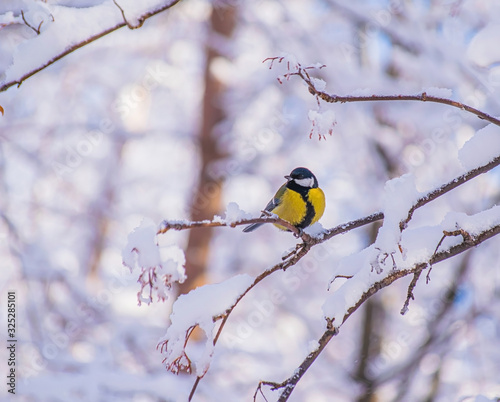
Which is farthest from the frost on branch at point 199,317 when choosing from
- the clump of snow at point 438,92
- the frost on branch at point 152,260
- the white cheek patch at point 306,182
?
the white cheek patch at point 306,182

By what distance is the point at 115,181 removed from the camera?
855 centimetres

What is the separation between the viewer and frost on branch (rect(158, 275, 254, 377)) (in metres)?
0.93

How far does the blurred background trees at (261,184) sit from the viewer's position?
326 centimetres

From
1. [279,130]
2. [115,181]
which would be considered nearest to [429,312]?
[279,130]

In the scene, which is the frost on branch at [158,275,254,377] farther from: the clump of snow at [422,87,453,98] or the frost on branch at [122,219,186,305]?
the clump of snow at [422,87,453,98]

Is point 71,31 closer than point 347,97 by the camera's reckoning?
No

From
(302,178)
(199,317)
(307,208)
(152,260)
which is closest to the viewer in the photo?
(152,260)

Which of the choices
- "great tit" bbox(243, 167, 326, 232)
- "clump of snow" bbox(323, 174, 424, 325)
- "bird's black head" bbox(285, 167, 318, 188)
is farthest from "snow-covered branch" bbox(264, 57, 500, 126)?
"bird's black head" bbox(285, 167, 318, 188)

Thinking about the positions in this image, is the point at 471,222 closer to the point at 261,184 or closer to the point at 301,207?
the point at 301,207

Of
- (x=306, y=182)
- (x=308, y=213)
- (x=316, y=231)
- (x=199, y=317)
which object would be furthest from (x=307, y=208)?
(x=199, y=317)

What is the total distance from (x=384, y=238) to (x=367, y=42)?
12.5 feet

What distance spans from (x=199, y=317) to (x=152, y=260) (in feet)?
0.59

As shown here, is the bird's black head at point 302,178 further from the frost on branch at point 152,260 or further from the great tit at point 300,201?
the frost on branch at point 152,260

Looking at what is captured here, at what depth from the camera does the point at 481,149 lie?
A: 1.02 metres
